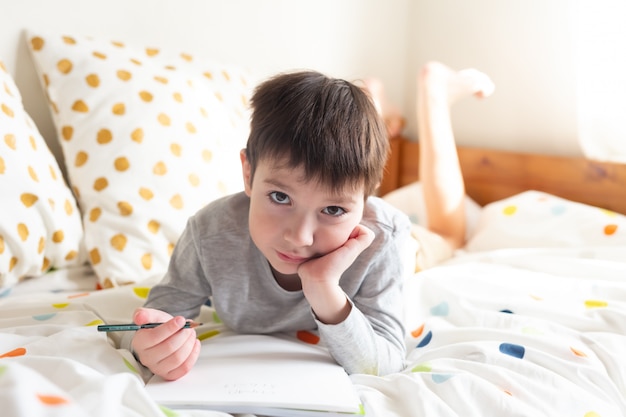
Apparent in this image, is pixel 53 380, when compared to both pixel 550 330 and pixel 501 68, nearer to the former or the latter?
pixel 550 330

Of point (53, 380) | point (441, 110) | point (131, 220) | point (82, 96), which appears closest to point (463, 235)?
point (441, 110)

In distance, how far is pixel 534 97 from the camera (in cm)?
185

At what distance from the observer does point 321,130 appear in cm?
79

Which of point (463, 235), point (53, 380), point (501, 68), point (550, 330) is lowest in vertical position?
point (463, 235)

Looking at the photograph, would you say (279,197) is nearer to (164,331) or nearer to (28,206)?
(164,331)

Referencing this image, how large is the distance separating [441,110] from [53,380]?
1.25 metres

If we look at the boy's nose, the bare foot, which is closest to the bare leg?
the bare foot

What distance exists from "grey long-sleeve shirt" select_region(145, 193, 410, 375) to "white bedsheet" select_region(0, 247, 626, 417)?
10 cm

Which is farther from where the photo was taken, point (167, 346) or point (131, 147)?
point (131, 147)

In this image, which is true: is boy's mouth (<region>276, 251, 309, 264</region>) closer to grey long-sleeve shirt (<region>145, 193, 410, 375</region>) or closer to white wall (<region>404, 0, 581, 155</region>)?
grey long-sleeve shirt (<region>145, 193, 410, 375</region>)

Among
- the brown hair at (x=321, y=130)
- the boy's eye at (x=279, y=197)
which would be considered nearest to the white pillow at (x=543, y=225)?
the brown hair at (x=321, y=130)

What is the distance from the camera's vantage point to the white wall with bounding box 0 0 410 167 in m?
1.41

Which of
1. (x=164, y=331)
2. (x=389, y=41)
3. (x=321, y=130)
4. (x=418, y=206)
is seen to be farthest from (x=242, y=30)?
(x=164, y=331)

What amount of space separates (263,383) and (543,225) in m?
0.97
